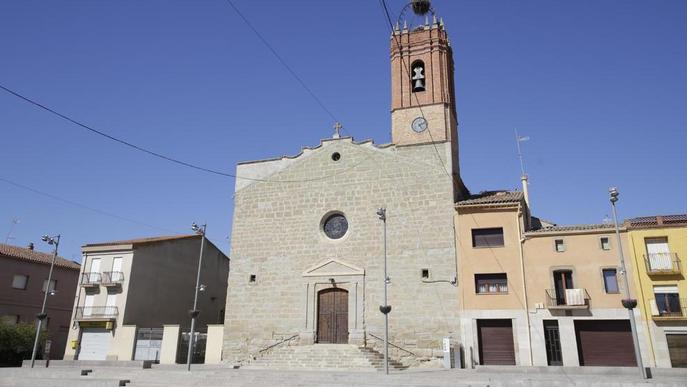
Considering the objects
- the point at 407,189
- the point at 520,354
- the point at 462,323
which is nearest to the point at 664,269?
the point at 520,354

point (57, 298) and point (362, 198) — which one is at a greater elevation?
point (362, 198)

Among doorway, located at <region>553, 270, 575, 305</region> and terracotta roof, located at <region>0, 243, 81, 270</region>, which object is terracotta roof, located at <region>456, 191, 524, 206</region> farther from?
terracotta roof, located at <region>0, 243, 81, 270</region>

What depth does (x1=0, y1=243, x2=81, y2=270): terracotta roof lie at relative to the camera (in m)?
31.9

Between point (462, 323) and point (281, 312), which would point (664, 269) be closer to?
point (462, 323)

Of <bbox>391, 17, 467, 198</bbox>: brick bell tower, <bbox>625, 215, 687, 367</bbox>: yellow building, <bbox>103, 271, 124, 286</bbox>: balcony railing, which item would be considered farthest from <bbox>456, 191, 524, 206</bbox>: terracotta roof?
<bbox>103, 271, 124, 286</bbox>: balcony railing

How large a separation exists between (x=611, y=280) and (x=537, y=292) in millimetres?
2913

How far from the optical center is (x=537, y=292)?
845 inches

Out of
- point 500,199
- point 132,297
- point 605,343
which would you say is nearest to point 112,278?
point 132,297

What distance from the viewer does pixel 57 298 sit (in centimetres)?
3384

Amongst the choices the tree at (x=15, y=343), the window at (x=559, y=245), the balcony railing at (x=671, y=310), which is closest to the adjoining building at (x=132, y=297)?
the tree at (x=15, y=343)

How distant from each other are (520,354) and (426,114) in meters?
12.2

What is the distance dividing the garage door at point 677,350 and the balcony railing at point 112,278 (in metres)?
25.8

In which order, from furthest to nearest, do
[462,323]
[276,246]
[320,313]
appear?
1. [276,246]
2. [320,313]
3. [462,323]

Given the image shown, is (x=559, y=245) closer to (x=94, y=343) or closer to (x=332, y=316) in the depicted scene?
(x=332, y=316)
